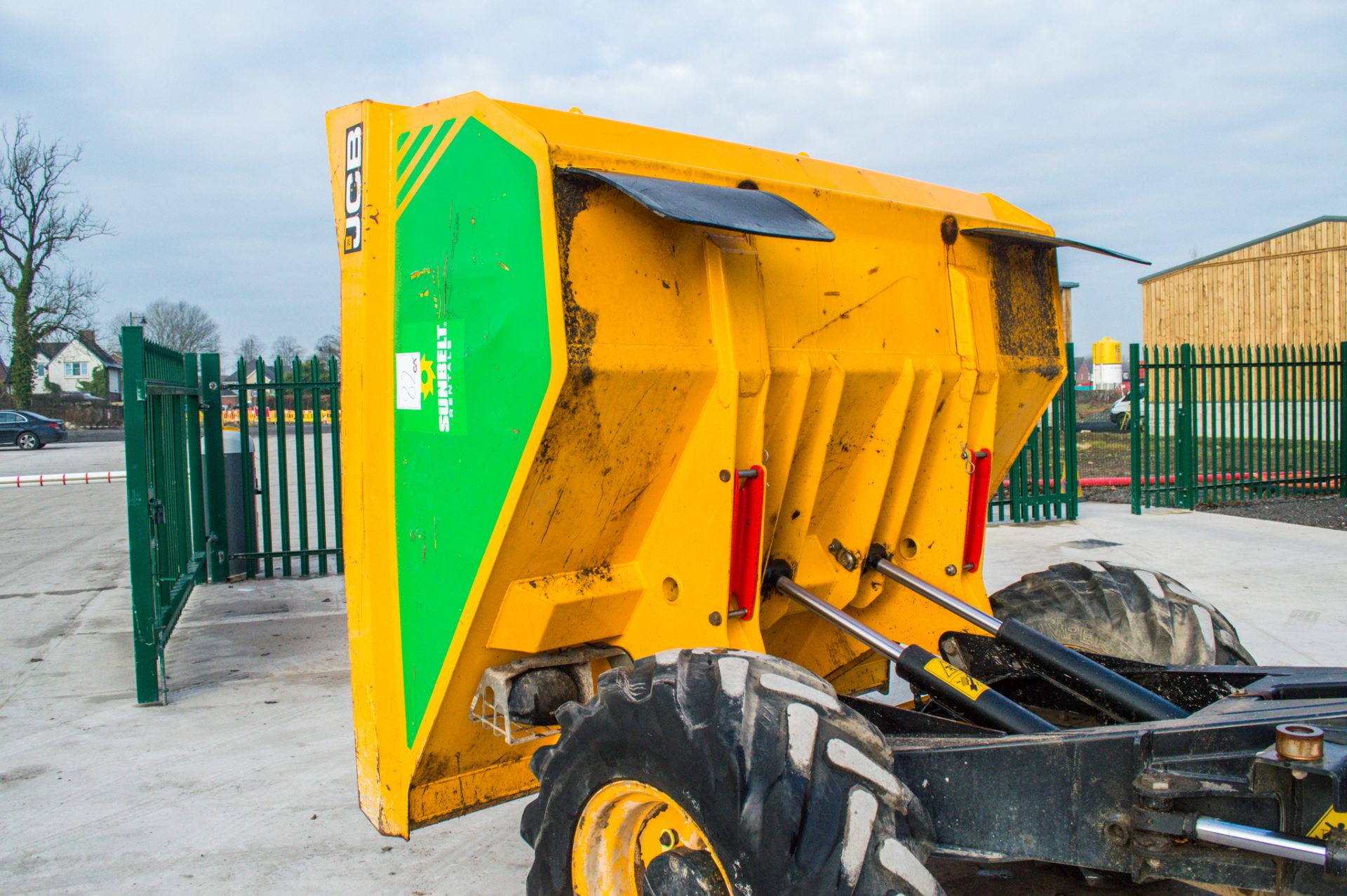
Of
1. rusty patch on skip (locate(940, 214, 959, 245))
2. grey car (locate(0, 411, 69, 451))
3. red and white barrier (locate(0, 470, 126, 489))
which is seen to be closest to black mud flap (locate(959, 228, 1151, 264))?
rusty patch on skip (locate(940, 214, 959, 245))

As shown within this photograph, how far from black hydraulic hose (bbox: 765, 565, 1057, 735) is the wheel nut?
0.59 m

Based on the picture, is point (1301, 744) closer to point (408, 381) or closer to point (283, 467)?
point (408, 381)

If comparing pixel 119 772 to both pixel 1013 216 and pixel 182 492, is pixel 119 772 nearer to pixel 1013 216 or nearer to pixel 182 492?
pixel 182 492

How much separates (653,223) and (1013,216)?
182cm

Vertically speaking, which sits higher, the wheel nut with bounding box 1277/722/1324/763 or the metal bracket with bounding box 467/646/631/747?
the wheel nut with bounding box 1277/722/1324/763

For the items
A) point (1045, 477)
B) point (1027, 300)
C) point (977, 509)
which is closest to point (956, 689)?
point (977, 509)

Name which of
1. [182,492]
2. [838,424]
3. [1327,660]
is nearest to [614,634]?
[838,424]

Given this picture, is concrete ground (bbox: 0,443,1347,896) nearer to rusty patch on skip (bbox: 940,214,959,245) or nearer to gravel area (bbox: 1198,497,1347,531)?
gravel area (bbox: 1198,497,1347,531)

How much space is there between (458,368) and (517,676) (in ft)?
2.97

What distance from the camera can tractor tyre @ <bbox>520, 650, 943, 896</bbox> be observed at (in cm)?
210

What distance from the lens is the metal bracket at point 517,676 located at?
2971 millimetres

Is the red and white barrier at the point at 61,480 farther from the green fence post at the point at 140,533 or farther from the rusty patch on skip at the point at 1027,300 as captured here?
the rusty patch on skip at the point at 1027,300

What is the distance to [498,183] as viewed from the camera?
2.74 meters

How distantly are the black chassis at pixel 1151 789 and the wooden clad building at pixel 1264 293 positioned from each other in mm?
25440
